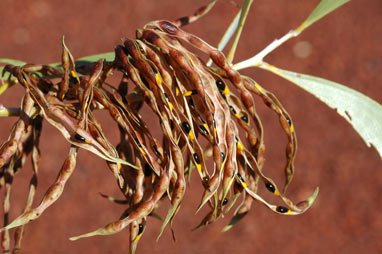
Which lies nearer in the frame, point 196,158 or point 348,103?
point 196,158

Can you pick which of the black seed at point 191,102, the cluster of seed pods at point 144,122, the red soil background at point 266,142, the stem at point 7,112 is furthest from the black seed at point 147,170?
the red soil background at point 266,142

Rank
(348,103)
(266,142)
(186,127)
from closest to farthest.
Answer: (186,127), (348,103), (266,142)

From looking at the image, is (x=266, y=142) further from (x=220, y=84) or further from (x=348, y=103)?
(x=220, y=84)

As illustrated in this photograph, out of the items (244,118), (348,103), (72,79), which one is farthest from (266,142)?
(72,79)

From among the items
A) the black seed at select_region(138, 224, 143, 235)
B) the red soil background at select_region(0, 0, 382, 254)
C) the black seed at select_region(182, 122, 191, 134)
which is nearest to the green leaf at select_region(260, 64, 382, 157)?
the black seed at select_region(182, 122, 191, 134)

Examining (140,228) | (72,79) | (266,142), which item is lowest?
(266,142)

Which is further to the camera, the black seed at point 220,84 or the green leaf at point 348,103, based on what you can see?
the green leaf at point 348,103

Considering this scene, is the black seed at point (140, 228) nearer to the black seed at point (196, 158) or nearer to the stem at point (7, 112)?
the black seed at point (196, 158)
